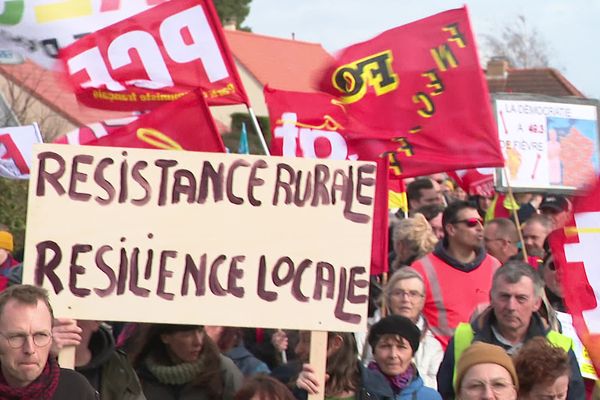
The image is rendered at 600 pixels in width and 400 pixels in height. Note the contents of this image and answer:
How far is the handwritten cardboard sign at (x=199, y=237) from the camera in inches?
229

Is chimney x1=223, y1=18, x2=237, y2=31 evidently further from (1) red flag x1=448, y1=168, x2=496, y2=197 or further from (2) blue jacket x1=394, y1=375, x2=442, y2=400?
(2) blue jacket x1=394, y1=375, x2=442, y2=400

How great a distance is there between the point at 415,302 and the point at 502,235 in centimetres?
212

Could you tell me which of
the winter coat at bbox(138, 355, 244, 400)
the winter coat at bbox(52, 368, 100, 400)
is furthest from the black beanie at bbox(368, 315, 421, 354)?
the winter coat at bbox(52, 368, 100, 400)

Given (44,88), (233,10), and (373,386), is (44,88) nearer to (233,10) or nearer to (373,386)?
(233,10)

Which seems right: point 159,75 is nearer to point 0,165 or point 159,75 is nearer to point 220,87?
point 220,87

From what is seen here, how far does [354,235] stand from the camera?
5.93 metres

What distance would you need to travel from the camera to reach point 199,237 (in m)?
5.91

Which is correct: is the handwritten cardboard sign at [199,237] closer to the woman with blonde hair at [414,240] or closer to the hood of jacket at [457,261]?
the hood of jacket at [457,261]

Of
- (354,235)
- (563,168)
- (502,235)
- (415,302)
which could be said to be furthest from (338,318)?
(563,168)

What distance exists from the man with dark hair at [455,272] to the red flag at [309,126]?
2.28ft

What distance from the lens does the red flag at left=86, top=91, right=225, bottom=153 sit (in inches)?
298

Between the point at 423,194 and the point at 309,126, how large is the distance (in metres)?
3.02

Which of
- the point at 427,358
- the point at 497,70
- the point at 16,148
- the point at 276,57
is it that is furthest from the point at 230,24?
the point at 427,358

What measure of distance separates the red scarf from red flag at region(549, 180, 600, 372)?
2215mm
